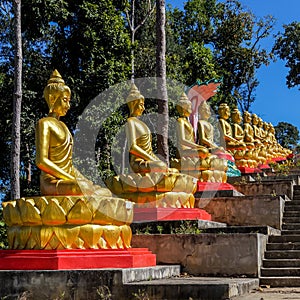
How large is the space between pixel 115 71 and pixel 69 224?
12.8m

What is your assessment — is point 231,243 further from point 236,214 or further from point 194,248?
point 236,214

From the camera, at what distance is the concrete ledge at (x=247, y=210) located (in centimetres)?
1266

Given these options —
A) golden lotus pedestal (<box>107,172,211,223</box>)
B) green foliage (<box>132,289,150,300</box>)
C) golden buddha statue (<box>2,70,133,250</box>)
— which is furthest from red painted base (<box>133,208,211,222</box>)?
green foliage (<box>132,289,150,300</box>)

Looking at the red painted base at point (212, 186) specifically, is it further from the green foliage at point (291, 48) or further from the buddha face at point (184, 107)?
the green foliage at point (291, 48)

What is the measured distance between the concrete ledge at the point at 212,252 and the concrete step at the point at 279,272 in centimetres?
17

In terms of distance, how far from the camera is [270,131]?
87.7 ft

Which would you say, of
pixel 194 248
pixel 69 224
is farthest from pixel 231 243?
pixel 69 224

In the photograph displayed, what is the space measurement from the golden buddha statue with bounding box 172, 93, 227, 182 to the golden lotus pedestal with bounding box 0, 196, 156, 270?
5.24 m

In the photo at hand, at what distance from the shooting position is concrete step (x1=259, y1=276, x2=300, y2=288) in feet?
32.0

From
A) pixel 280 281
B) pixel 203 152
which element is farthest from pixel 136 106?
pixel 280 281

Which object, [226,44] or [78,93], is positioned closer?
[78,93]

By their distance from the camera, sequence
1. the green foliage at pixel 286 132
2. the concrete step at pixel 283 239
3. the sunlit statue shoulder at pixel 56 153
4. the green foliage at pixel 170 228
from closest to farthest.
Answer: the sunlit statue shoulder at pixel 56 153
the green foliage at pixel 170 228
the concrete step at pixel 283 239
the green foliage at pixel 286 132

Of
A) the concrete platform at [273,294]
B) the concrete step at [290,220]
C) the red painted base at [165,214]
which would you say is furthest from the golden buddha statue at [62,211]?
the concrete step at [290,220]

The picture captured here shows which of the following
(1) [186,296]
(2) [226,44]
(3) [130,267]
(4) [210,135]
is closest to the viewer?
(1) [186,296]
